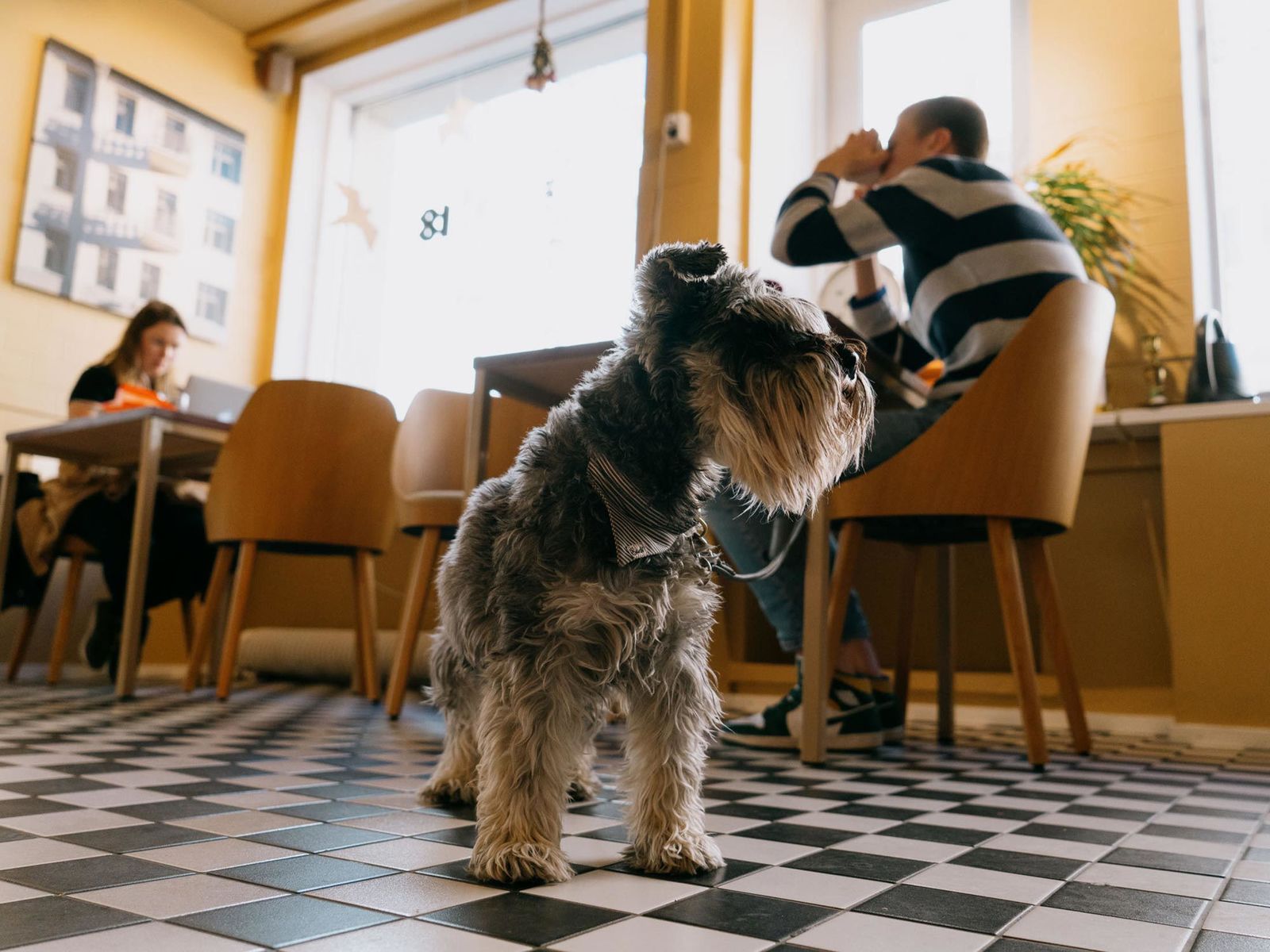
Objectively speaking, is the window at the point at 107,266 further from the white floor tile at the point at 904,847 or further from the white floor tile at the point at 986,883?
the white floor tile at the point at 986,883

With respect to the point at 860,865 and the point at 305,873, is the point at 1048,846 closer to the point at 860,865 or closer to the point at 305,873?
the point at 860,865

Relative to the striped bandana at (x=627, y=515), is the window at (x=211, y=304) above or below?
above

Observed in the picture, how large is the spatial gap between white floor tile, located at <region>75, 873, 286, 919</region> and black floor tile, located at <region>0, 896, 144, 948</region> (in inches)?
0.7

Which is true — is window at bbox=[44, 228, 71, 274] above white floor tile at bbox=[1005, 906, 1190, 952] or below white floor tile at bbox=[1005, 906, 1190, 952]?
above

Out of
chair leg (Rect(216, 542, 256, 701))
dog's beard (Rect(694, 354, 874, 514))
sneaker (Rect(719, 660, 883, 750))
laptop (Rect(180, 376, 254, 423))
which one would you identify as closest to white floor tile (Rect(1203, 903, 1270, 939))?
dog's beard (Rect(694, 354, 874, 514))

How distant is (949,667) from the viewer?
300 centimetres

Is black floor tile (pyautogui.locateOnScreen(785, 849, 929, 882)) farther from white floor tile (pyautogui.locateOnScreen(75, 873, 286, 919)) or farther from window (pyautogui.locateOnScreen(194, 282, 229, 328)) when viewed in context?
window (pyautogui.locateOnScreen(194, 282, 229, 328))

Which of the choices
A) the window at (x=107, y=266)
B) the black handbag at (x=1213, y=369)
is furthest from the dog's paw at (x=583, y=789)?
the window at (x=107, y=266)

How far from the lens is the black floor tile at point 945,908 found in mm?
1033

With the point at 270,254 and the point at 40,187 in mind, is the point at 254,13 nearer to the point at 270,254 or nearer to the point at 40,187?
the point at 270,254

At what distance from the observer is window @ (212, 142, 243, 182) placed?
6.30 metres

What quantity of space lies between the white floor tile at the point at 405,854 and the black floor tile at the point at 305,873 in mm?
23

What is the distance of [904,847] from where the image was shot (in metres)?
1.42

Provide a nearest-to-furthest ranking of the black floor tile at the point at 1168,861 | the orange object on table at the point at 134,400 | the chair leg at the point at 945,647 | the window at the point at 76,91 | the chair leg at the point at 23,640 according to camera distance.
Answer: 1. the black floor tile at the point at 1168,861
2. the chair leg at the point at 945,647
3. the orange object on table at the point at 134,400
4. the chair leg at the point at 23,640
5. the window at the point at 76,91
